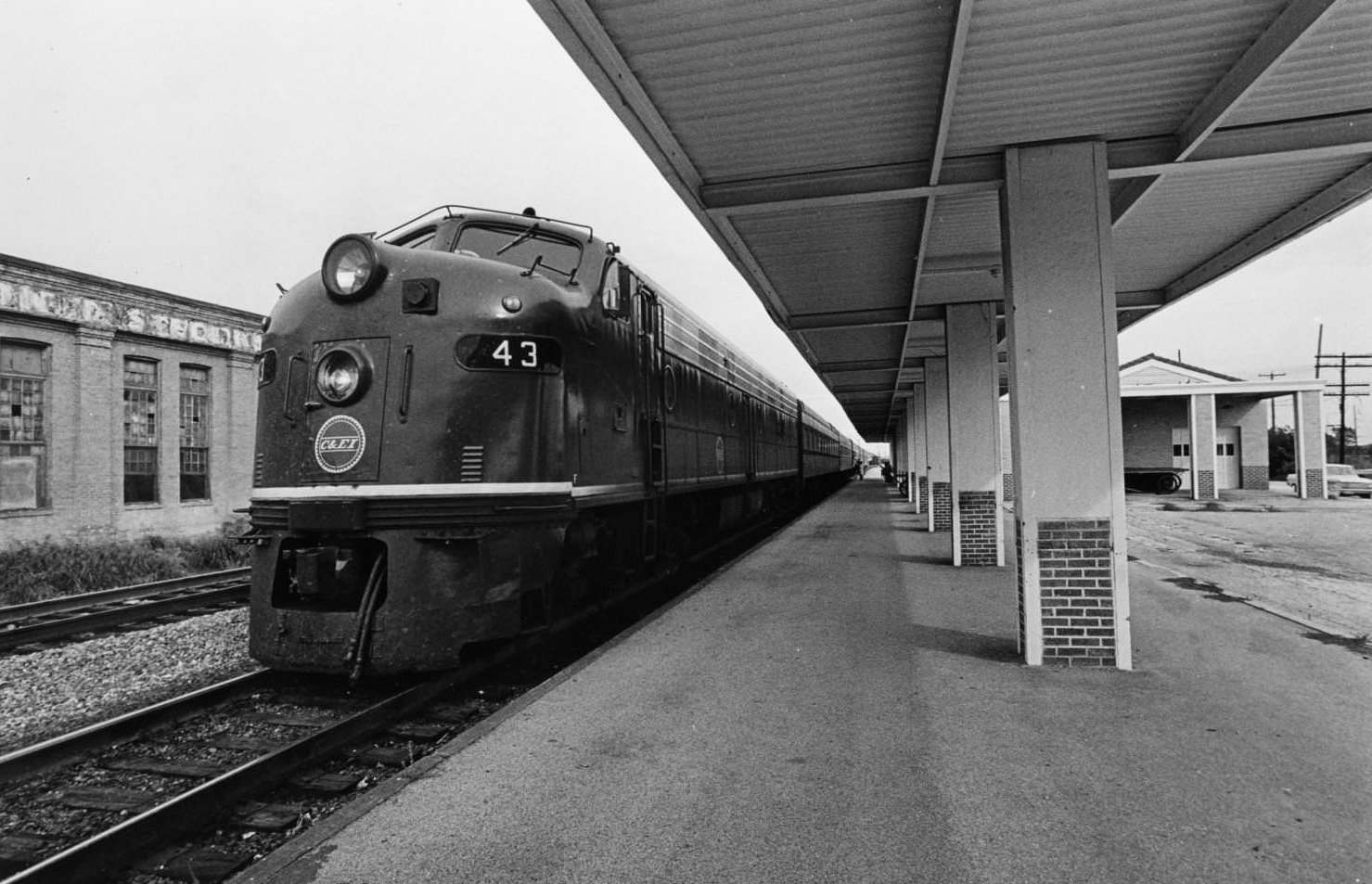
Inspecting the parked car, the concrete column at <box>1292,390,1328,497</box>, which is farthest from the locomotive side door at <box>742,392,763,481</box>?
the parked car

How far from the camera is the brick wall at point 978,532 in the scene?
11320mm

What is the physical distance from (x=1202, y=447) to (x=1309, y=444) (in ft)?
11.0

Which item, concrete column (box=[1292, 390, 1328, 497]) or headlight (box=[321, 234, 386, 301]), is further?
concrete column (box=[1292, 390, 1328, 497])

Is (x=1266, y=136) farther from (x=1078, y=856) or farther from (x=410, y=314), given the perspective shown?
(x=410, y=314)

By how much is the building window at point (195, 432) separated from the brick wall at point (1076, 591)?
17199mm

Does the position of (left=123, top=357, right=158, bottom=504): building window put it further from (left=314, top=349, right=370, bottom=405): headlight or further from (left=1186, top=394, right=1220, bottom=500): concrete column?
(left=1186, top=394, right=1220, bottom=500): concrete column

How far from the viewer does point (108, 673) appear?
6383mm

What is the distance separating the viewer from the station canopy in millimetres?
4574

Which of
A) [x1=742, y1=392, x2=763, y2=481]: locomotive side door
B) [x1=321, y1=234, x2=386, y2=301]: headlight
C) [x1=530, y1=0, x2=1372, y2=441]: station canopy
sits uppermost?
[x1=530, y1=0, x2=1372, y2=441]: station canopy

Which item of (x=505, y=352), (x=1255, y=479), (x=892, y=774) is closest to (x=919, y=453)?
(x=505, y=352)

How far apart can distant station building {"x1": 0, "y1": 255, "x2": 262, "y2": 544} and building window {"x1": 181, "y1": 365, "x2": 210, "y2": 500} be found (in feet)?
0.09

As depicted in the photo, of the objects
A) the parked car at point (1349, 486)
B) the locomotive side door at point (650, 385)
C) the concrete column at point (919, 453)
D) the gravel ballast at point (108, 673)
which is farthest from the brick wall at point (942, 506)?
the parked car at point (1349, 486)

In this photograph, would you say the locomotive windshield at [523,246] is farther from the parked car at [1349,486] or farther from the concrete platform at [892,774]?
the parked car at [1349,486]

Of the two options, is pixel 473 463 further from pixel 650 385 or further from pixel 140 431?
pixel 140 431
